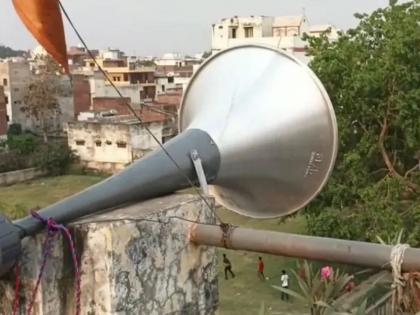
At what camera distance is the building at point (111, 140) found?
20.3 m

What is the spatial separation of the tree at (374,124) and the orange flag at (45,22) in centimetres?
765

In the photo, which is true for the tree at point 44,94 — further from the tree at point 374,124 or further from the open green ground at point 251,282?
the tree at point 374,124

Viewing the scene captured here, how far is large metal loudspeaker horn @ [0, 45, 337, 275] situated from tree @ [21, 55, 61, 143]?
21.9m

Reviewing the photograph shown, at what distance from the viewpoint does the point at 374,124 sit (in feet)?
33.0

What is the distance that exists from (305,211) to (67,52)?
8710mm

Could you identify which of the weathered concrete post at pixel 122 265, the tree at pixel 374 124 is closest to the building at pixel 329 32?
the tree at pixel 374 124

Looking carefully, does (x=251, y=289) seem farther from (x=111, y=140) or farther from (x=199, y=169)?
(x=111, y=140)

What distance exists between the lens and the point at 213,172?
2.66 m

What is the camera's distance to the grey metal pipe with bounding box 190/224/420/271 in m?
1.88

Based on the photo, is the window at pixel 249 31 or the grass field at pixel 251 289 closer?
the grass field at pixel 251 289

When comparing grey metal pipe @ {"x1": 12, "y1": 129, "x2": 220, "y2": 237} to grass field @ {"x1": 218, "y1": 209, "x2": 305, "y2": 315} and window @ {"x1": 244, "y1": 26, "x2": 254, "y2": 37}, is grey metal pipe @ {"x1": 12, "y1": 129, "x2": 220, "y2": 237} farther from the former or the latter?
window @ {"x1": 244, "y1": 26, "x2": 254, "y2": 37}

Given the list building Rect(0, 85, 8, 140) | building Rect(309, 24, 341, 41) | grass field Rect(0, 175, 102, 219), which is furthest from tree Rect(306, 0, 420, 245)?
building Rect(0, 85, 8, 140)

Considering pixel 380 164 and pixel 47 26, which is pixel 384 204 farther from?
pixel 47 26

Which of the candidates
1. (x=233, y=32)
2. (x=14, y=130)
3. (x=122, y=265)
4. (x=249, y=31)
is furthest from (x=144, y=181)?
(x=249, y=31)
